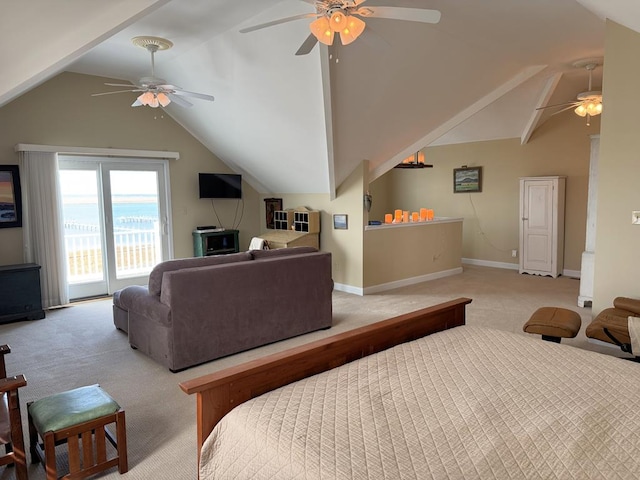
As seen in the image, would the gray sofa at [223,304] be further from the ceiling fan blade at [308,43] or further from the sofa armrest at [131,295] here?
the ceiling fan blade at [308,43]

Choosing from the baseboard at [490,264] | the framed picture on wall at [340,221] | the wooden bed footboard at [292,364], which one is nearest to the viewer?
the wooden bed footboard at [292,364]

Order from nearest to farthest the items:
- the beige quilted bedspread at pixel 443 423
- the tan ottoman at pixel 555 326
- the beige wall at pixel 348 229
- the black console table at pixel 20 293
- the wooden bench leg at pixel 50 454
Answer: the beige quilted bedspread at pixel 443 423 < the wooden bench leg at pixel 50 454 < the tan ottoman at pixel 555 326 < the black console table at pixel 20 293 < the beige wall at pixel 348 229

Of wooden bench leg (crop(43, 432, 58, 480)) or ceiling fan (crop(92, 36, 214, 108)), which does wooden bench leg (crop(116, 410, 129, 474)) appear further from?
ceiling fan (crop(92, 36, 214, 108))

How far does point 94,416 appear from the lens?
2.23m

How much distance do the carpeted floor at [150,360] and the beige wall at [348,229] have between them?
1.20ft

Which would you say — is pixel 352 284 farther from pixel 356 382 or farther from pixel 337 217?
pixel 356 382

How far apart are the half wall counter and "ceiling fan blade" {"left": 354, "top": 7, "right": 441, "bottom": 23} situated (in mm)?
3449

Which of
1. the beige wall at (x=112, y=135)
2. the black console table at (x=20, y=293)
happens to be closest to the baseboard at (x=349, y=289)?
the beige wall at (x=112, y=135)

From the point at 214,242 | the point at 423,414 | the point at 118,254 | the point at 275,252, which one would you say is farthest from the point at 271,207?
the point at 423,414

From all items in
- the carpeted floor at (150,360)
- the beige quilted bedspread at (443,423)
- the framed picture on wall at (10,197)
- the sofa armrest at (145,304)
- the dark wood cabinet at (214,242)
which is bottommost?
the carpeted floor at (150,360)

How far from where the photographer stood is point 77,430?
2174 millimetres

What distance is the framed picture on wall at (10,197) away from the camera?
555 centimetres

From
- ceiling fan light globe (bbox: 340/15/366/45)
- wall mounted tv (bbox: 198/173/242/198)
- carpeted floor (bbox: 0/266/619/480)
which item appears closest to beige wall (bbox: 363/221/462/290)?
carpeted floor (bbox: 0/266/619/480)

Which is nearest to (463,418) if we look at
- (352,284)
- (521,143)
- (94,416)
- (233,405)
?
(233,405)
